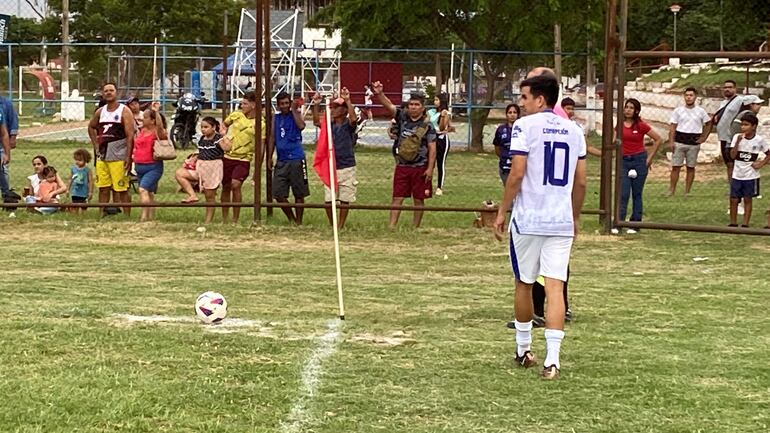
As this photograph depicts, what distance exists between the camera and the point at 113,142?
15.2m

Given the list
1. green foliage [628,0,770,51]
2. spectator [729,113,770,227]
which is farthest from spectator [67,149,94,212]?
green foliage [628,0,770,51]

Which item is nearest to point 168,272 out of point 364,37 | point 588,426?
point 588,426

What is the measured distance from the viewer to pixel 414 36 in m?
33.7

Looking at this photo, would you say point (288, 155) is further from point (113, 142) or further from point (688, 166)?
point (688, 166)

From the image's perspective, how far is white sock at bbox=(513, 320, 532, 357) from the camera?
7043 mm

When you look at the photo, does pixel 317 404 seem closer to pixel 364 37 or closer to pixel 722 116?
pixel 722 116

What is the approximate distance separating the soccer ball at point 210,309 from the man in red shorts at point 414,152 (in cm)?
610

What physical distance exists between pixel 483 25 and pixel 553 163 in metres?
25.6

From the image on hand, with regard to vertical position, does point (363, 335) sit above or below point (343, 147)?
below

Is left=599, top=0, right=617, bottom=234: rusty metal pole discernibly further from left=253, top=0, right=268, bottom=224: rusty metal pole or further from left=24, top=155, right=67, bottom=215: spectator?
left=24, top=155, right=67, bottom=215: spectator

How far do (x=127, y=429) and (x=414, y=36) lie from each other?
28.8 m

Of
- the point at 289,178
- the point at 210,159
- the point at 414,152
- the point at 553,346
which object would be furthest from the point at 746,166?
the point at 553,346

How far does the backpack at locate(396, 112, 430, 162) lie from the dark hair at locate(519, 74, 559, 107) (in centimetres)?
751

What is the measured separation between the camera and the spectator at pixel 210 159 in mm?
15000
